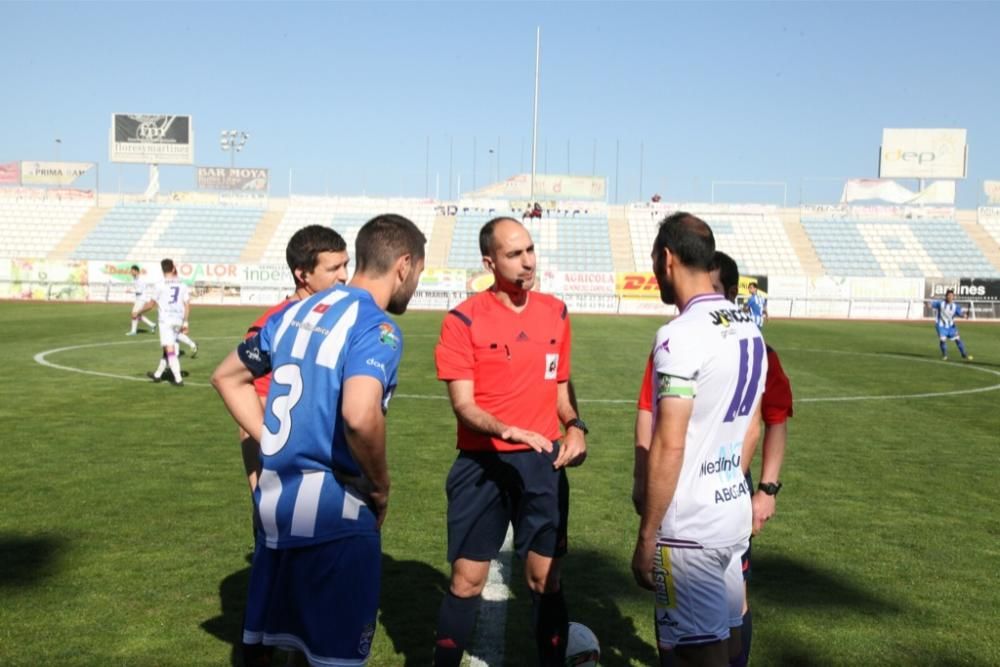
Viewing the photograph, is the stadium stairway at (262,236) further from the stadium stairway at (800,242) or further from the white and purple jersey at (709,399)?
the white and purple jersey at (709,399)

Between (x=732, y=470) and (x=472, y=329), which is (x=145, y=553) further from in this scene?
(x=732, y=470)

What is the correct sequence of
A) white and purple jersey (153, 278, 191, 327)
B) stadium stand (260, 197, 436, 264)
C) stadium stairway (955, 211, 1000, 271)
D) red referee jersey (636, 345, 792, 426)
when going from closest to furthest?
red referee jersey (636, 345, 792, 426) < white and purple jersey (153, 278, 191, 327) < stadium stairway (955, 211, 1000, 271) < stadium stand (260, 197, 436, 264)

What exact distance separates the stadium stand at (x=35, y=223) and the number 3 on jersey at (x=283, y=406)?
63701 mm

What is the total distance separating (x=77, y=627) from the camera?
5816 millimetres

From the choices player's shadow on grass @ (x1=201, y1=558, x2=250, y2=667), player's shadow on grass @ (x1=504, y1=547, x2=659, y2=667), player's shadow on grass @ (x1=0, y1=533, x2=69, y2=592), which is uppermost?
player's shadow on grass @ (x1=504, y1=547, x2=659, y2=667)

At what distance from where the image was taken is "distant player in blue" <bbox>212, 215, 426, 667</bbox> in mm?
3602

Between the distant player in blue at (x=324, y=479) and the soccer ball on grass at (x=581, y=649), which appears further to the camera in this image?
the soccer ball on grass at (x=581, y=649)

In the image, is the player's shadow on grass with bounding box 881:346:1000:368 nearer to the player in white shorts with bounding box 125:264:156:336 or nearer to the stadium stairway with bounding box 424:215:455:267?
the player in white shorts with bounding box 125:264:156:336

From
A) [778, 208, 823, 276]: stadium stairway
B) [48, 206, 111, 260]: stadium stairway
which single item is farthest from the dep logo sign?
[48, 206, 111, 260]: stadium stairway

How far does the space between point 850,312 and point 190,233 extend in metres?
42.1

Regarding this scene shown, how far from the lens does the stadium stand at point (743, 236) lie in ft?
204

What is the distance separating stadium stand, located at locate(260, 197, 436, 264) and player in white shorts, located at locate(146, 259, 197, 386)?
159ft

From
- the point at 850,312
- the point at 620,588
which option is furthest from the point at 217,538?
the point at 850,312

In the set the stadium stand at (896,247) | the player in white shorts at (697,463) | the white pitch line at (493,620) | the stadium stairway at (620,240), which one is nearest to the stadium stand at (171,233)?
the stadium stairway at (620,240)
